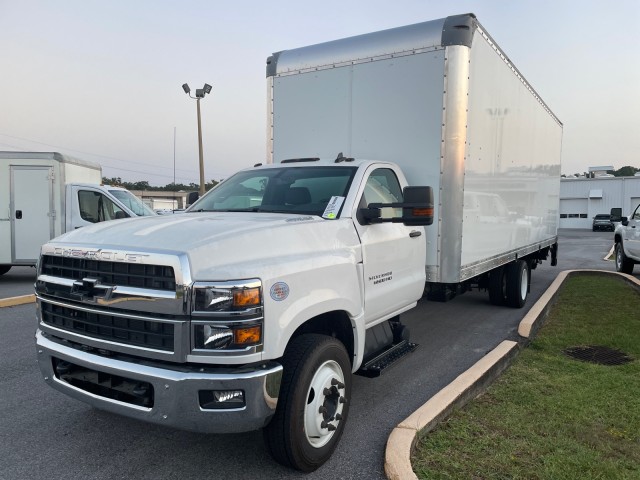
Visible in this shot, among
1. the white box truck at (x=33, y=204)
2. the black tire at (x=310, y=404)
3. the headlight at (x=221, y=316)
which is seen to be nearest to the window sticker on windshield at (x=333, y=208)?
the black tire at (x=310, y=404)

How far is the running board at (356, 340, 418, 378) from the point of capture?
13.2ft

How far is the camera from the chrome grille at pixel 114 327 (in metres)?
2.76

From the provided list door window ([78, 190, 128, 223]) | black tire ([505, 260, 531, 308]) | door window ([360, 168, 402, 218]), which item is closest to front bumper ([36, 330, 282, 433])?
door window ([360, 168, 402, 218])

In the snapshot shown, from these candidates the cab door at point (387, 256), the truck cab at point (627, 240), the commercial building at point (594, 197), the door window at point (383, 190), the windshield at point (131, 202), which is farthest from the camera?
the commercial building at point (594, 197)

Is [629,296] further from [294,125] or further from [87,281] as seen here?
[87,281]

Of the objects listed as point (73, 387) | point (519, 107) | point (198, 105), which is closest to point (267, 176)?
point (73, 387)

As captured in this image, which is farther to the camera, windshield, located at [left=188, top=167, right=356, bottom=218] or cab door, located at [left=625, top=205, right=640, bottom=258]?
cab door, located at [left=625, top=205, right=640, bottom=258]

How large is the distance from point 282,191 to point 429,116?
198cm

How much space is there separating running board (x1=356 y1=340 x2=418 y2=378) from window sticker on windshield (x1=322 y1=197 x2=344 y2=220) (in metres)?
1.26

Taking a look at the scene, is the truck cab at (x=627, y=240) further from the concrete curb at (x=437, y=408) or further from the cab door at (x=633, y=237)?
the concrete curb at (x=437, y=408)

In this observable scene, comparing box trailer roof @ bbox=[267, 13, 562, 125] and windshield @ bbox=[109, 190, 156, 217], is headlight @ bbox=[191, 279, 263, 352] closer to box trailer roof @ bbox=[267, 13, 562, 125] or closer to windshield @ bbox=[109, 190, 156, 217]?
box trailer roof @ bbox=[267, 13, 562, 125]

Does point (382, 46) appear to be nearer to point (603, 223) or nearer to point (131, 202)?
point (131, 202)

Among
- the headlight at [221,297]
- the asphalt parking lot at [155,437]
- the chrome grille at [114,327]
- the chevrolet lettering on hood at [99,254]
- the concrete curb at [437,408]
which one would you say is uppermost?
the chevrolet lettering on hood at [99,254]

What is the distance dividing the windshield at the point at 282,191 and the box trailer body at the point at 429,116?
143 centimetres
